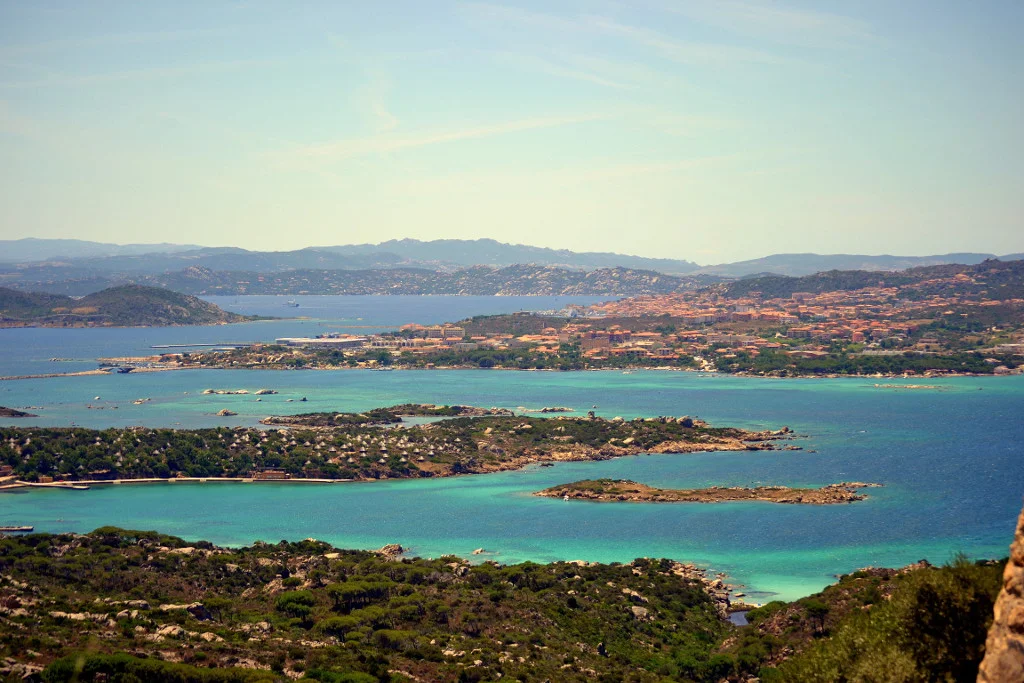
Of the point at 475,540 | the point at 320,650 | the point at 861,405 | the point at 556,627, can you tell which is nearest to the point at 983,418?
the point at 861,405

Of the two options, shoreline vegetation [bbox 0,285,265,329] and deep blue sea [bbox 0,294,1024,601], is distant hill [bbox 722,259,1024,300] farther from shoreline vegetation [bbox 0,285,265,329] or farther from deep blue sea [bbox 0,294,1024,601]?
shoreline vegetation [bbox 0,285,265,329]

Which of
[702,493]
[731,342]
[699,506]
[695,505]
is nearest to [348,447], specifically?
[702,493]

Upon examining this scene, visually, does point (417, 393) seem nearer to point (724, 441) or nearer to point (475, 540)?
point (724, 441)

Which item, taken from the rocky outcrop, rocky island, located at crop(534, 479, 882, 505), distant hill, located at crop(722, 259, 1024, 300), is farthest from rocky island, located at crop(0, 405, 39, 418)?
distant hill, located at crop(722, 259, 1024, 300)

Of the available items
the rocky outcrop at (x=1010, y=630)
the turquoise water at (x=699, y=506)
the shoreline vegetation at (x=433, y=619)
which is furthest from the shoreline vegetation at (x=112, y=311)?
the rocky outcrop at (x=1010, y=630)

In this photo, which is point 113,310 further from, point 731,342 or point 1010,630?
point 1010,630
